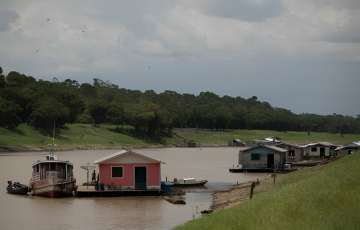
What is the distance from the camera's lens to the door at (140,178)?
55562mm

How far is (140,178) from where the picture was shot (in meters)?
55.7

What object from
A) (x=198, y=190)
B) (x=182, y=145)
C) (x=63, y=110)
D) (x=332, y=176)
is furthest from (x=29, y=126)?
(x=332, y=176)

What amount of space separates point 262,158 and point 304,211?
2140 inches

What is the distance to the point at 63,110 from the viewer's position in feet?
482

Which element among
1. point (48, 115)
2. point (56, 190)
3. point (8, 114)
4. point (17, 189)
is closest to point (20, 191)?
point (17, 189)

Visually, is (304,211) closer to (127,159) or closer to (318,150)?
(127,159)

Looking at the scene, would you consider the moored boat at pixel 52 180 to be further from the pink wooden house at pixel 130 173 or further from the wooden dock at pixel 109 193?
the pink wooden house at pixel 130 173

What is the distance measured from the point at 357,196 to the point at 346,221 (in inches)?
178

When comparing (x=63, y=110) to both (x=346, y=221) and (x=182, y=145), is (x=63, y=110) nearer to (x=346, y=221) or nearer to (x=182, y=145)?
(x=182, y=145)

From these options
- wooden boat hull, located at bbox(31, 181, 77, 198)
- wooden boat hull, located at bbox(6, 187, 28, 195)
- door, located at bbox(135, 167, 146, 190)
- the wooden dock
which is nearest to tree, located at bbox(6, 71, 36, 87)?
wooden boat hull, located at bbox(6, 187, 28, 195)

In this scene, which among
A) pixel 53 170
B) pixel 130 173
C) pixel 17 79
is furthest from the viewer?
pixel 17 79

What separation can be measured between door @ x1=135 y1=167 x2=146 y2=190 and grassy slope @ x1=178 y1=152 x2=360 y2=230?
21289mm

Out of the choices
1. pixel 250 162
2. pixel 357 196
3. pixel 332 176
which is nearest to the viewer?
pixel 357 196

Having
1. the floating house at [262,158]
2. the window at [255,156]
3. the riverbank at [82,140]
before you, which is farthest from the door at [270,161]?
the riverbank at [82,140]
